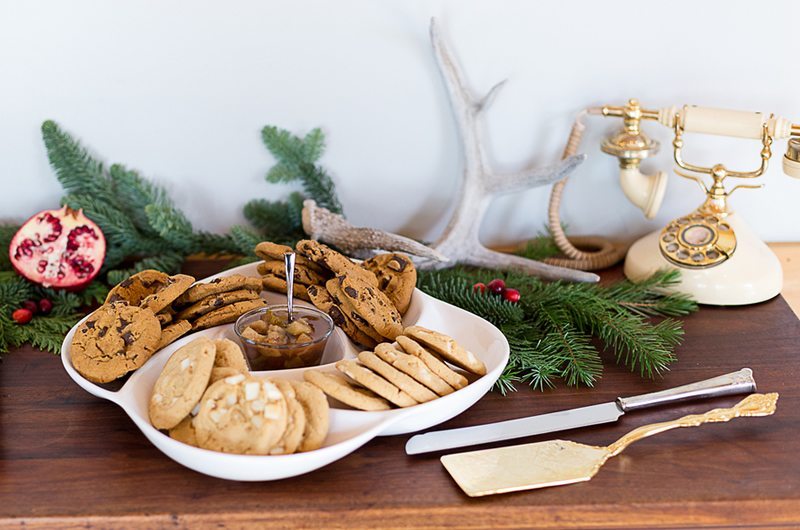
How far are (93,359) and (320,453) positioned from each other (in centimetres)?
28

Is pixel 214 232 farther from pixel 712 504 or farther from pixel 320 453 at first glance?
pixel 712 504

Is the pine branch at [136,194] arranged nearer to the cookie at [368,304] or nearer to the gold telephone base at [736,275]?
the cookie at [368,304]

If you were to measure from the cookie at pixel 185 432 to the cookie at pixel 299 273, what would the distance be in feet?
0.93

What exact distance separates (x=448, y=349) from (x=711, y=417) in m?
0.27

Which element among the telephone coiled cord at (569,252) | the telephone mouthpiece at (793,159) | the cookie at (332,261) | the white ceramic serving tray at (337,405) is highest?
the telephone mouthpiece at (793,159)

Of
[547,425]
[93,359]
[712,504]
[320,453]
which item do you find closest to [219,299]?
[93,359]

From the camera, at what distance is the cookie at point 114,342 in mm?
830

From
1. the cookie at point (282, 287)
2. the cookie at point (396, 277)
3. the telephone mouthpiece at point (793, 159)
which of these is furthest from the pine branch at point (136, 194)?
the telephone mouthpiece at point (793, 159)

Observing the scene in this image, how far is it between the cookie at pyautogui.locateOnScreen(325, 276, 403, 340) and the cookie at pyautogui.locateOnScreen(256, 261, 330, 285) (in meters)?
0.07

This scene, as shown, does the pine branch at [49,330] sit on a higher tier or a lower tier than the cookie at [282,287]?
lower

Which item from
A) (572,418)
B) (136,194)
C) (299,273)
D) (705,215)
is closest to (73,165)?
(136,194)

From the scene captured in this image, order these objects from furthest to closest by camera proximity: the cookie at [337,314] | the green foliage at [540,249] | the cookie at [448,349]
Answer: the green foliage at [540,249] → the cookie at [337,314] → the cookie at [448,349]

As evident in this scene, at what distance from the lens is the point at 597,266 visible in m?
1.25

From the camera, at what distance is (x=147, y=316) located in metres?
0.86
